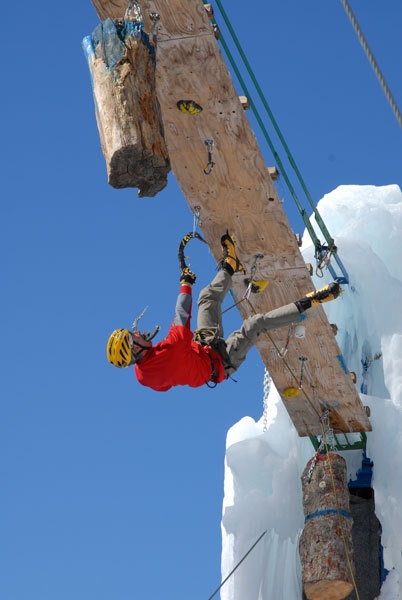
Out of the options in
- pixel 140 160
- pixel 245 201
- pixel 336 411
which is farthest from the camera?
pixel 336 411

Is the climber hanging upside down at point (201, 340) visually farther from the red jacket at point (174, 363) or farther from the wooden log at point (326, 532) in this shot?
the wooden log at point (326, 532)

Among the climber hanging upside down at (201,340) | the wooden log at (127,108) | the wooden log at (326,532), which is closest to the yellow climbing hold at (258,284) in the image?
the climber hanging upside down at (201,340)

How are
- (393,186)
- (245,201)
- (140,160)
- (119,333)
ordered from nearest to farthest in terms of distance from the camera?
(140,160)
(119,333)
(245,201)
(393,186)

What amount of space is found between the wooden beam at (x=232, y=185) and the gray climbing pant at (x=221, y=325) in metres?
0.31

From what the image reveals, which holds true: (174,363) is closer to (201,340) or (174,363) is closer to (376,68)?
(201,340)

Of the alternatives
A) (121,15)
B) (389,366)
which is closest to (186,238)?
(121,15)

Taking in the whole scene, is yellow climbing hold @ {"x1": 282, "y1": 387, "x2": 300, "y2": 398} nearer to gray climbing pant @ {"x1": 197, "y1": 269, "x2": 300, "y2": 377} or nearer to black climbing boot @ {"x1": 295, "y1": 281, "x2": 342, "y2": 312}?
gray climbing pant @ {"x1": 197, "y1": 269, "x2": 300, "y2": 377}

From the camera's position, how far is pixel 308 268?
6.89 m

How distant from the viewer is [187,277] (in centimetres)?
652

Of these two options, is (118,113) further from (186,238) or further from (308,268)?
(308,268)

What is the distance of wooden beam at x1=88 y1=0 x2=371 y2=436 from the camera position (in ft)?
20.3

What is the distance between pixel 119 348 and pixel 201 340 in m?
0.63

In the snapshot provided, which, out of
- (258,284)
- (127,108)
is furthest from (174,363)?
(127,108)

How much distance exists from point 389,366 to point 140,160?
3.29 metres
